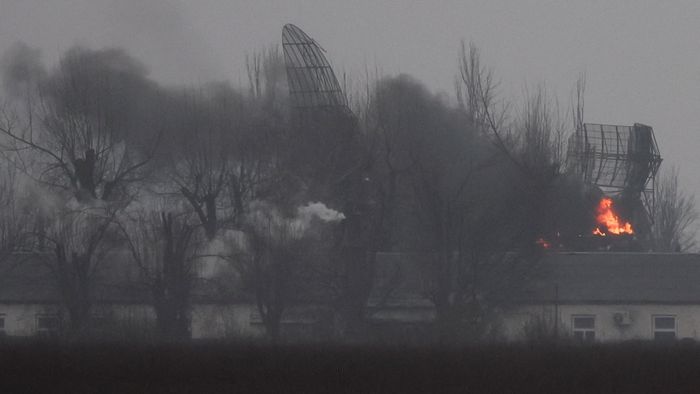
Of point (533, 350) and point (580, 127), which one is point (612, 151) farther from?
point (533, 350)

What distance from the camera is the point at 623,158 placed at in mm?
67062

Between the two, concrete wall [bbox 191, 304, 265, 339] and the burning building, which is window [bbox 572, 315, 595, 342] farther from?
the burning building

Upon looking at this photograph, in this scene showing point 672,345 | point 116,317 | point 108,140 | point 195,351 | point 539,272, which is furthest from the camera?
point 108,140

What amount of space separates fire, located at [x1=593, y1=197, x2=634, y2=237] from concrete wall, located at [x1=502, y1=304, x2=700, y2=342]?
685 inches

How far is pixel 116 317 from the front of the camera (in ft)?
125

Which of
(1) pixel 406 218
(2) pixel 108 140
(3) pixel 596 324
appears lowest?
(3) pixel 596 324

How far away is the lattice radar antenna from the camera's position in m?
Answer: 65.4

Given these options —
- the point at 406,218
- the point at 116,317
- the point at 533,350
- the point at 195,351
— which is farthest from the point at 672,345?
the point at 406,218

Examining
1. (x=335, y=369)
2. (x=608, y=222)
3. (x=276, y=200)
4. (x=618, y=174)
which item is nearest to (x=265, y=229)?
(x=276, y=200)

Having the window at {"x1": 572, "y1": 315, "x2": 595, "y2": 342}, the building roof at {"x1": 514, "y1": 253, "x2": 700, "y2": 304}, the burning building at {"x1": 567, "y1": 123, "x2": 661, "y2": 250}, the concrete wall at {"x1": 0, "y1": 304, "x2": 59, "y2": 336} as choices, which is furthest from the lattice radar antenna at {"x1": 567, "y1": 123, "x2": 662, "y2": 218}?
the concrete wall at {"x1": 0, "y1": 304, "x2": 59, "y2": 336}

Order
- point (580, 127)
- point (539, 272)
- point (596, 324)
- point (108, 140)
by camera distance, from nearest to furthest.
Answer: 1. point (596, 324)
2. point (539, 272)
3. point (108, 140)
4. point (580, 127)

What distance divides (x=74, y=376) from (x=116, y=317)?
16.3m

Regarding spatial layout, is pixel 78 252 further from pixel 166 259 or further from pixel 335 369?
pixel 335 369

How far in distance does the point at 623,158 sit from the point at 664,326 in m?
26.8
